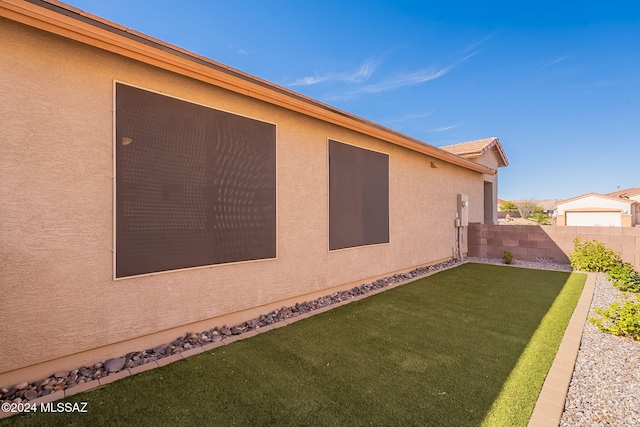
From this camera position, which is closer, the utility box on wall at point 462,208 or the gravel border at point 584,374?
the gravel border at point 584,374

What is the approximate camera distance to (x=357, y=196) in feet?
24.7

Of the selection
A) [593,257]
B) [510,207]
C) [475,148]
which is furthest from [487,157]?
[510,207]

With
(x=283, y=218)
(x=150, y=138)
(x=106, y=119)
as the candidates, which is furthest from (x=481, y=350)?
(x=106, y=119)

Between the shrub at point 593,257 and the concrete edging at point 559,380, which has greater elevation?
the shrub at point 593,257

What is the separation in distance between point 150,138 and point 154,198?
0.87 m

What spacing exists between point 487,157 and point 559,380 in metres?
16.5

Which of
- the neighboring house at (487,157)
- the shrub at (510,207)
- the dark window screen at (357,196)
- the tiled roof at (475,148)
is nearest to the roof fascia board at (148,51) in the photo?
the dark window screen at (357,196)

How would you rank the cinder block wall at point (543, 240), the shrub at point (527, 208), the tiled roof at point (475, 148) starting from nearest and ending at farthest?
1. the cinder block wall at point (543, 240)
2. the tiled roof at point (475, 148)
3. the shrub at point (527, 208)

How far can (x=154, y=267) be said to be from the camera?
160 inches

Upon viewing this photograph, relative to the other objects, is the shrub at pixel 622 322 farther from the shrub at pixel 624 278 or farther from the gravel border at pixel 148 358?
the gravel border at pixel 148 358

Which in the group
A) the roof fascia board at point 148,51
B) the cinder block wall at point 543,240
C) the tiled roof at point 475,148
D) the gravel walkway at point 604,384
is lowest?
the gravel walkway at point 604,384

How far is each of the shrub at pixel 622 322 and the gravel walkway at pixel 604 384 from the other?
0.13 metres

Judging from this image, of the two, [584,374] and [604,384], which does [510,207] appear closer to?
[584,374]

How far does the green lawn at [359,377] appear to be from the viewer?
109 inches
